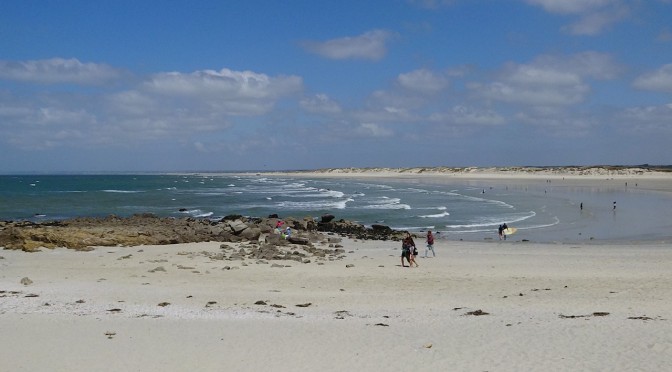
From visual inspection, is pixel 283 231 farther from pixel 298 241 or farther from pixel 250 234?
pixel 298 241

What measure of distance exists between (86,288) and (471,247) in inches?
648

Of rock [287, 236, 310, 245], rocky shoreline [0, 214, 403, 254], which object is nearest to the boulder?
rocky shoreline [0, 214, 403, 254]

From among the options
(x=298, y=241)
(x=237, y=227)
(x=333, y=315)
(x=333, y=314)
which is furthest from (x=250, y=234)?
(x=333, y=315)

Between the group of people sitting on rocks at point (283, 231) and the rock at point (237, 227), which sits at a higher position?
the rock at point (237, 227)

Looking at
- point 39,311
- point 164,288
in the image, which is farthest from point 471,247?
point 39,311

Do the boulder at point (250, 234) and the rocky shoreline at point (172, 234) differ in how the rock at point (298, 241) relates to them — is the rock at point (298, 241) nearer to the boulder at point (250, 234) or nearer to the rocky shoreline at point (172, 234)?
the rocky shoreline at point (172, 234)

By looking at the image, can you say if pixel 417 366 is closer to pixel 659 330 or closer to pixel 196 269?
pixel 659 330

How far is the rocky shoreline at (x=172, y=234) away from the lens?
73.8 feet

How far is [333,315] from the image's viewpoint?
38.9ft

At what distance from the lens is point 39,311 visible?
11828 mm

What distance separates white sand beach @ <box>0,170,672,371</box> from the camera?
8.88m

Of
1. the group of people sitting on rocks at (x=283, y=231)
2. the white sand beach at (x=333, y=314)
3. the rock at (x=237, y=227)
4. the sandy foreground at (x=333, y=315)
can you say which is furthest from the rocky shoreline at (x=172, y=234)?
the sandy foreground at (x=333, y=315)

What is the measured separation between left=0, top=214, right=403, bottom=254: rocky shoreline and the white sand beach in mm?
2091

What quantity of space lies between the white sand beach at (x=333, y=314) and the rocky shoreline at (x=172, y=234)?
2091 millimetres
